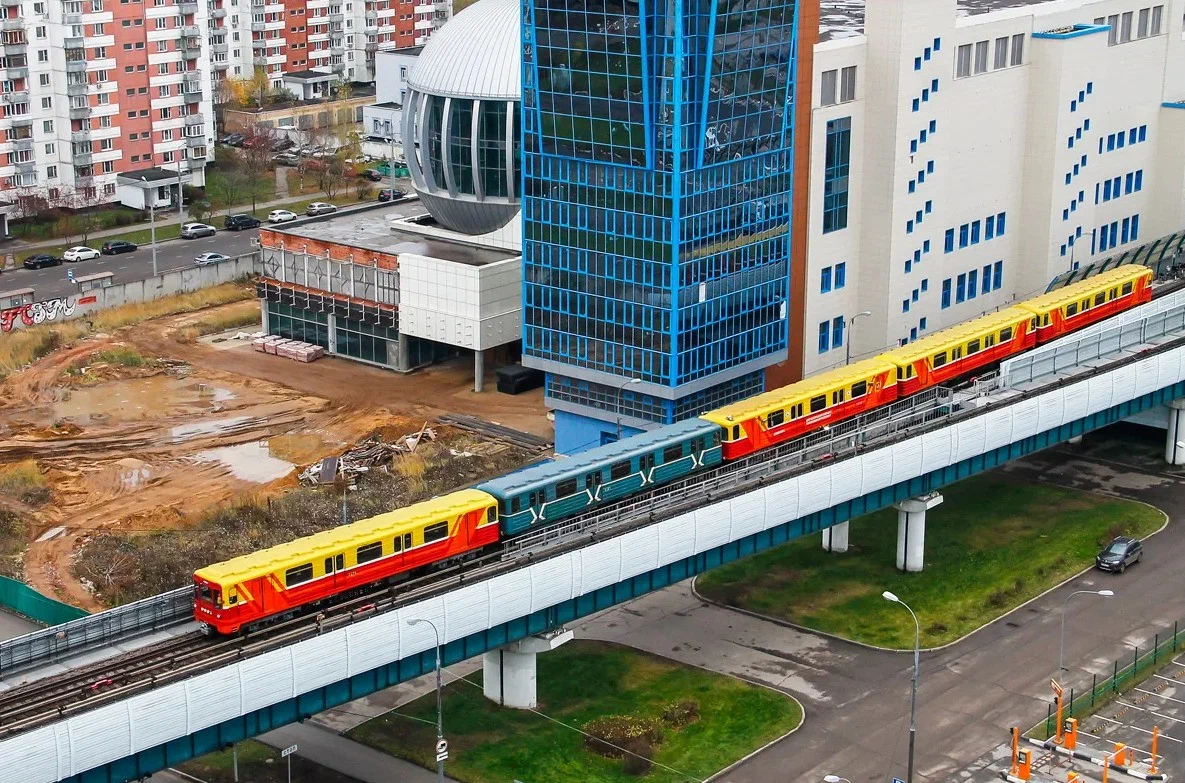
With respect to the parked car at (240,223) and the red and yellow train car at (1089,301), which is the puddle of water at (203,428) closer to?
the red and yellow train car at (1089,301)

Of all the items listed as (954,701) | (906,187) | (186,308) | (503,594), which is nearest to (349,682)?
(503,594)

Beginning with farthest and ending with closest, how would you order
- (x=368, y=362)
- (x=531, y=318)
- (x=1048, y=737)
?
(x=368, y=362) < (x=531, y=318) < (x=1048, y=737)

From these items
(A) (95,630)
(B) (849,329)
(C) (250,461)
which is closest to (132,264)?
(C) (250,461)

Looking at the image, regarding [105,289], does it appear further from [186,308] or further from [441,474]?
[441,474]

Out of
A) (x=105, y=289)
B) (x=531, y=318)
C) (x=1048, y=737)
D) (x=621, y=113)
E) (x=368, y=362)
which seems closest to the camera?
(x=1048, y=737)

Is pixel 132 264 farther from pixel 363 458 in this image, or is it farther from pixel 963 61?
pixel 963 61

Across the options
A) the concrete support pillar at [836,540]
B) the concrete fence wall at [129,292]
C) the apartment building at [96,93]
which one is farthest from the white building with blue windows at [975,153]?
the apartment building at [96,93]
